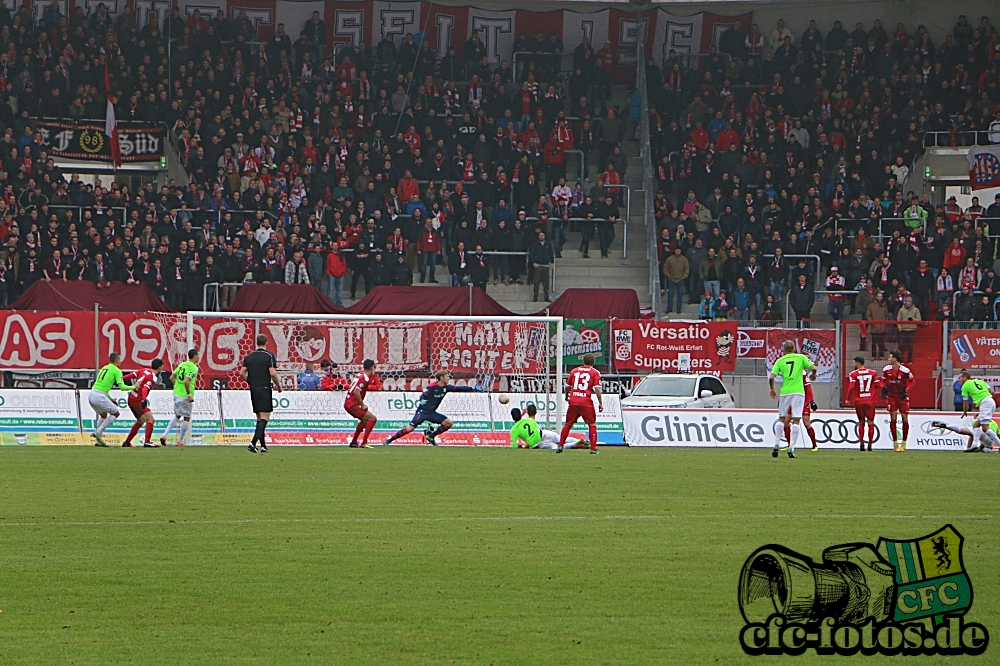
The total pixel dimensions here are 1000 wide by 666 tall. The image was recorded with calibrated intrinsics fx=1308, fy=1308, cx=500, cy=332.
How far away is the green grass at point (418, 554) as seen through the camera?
7.60 meters

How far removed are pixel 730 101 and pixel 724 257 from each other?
335 inches

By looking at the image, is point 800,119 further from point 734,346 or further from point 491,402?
point 491,402

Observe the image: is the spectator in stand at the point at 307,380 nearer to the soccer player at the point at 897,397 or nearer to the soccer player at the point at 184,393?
the soccer player at the point at 184,393

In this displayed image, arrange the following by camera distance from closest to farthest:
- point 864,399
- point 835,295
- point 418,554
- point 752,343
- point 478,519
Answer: point 418,554, point 478,519, point 864,399, point 752,343, point 835,295

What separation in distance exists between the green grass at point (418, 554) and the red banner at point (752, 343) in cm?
1403

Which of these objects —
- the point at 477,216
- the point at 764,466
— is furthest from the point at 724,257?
the point at 764,466

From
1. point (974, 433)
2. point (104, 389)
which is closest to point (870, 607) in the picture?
point (104, 389)

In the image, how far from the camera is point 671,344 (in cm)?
3366

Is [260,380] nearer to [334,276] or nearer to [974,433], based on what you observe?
[334,276]

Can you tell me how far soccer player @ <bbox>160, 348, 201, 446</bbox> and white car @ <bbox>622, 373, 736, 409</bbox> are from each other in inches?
421

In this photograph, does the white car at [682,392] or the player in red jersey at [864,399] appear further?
the white car at [682,392]

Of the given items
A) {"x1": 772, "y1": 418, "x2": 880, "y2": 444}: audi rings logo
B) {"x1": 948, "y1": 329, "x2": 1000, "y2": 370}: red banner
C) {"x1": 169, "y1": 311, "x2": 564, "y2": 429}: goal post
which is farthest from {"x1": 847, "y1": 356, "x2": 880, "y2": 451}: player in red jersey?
{"x1": 169, "y1": 311, "x2": 564, "y2": 429}: goal post

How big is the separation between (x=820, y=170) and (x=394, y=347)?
1642 cm

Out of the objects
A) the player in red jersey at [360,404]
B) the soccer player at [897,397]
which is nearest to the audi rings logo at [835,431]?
the soccer player at [897,397]
